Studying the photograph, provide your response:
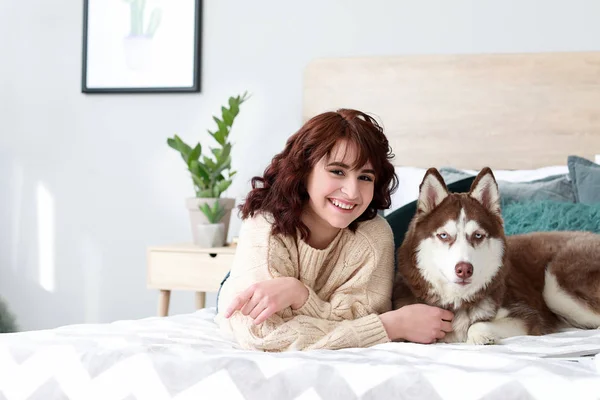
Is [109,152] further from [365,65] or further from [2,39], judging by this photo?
[365,65]

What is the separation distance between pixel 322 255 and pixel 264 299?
26cm

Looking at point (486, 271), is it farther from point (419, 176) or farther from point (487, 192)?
point (419, 176)

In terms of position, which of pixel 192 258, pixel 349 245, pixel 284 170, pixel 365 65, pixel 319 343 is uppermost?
pixel 365 65

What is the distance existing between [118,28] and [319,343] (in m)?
2.96

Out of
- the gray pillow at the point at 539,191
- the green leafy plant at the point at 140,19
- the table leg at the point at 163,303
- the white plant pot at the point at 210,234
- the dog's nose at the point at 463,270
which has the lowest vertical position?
the table leg at the point at 163,303

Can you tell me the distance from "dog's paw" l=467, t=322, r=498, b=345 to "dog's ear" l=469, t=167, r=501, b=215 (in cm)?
26

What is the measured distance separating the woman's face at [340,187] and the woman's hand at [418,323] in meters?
0.25

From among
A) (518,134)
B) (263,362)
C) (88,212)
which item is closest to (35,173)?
(88,212)

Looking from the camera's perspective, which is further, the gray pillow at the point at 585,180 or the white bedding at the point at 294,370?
the gray pillow at the point at 585,180

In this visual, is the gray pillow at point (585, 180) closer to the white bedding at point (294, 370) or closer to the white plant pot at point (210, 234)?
the white bedding at point (294, 370)

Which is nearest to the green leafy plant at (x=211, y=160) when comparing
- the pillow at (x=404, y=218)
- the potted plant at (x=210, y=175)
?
the potted plant at (x=210, y=175)

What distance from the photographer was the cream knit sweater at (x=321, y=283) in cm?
163

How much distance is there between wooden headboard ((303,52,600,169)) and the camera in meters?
3.32

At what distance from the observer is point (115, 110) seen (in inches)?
162
